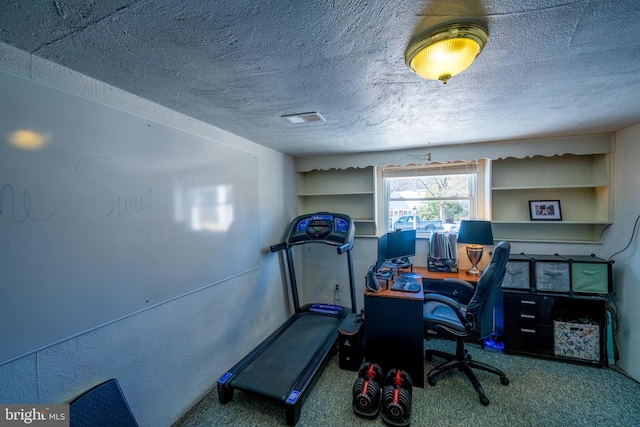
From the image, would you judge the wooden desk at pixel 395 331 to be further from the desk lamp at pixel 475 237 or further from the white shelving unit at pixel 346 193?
the white shelving unit at pixel 346 193

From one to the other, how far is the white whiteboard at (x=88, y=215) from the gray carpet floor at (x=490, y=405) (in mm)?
1013

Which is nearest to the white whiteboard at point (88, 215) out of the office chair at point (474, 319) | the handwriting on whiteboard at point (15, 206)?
the handwriting on whiteboard at point (15, 206)

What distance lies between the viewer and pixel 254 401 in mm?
2064

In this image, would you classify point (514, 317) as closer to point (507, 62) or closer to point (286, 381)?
point (286, 381)

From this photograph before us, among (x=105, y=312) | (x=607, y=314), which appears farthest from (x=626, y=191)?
(x=105, y=312)

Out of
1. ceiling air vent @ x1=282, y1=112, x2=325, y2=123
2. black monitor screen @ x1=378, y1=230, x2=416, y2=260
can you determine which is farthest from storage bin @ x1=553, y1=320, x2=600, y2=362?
ceiling air vent @ x1=282, y1=112, x2=325, y2=123

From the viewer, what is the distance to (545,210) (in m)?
2.91

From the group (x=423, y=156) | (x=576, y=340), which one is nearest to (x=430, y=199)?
(x=423, y=156)

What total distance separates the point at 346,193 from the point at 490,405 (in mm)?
2474

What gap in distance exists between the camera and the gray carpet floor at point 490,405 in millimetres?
1851

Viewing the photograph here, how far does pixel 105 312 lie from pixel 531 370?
3335 millimetres

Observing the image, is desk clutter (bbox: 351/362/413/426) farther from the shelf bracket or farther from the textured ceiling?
the shelf bracket

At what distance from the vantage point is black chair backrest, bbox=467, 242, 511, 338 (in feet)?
6.59

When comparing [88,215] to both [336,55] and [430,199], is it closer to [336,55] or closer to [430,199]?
[336,55]
